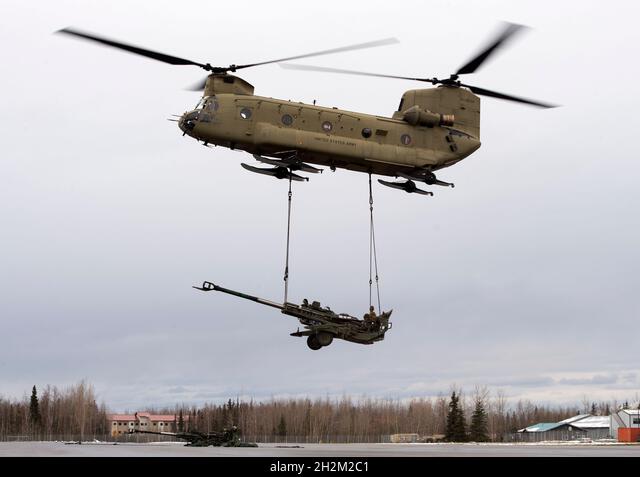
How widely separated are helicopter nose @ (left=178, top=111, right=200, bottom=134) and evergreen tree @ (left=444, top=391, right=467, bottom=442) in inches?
2149

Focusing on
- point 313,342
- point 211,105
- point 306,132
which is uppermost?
point 211,105

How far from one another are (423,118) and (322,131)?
4660 mm

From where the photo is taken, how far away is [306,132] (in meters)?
36.8

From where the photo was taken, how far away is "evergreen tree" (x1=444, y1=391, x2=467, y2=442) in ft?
276

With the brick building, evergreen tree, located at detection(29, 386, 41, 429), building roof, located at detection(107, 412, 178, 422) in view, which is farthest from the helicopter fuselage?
building roof, located at detection(107, 412, 178, 422)

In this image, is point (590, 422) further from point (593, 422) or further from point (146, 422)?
point (146, 422)

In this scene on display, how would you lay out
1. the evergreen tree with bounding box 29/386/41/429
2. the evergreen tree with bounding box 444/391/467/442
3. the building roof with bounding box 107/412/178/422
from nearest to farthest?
the evergreen tree with bounding box 444/391/467/442 → the evergreen tree with bounding box 29/386/41/429 → the building roof with bounding box 107/412/178/422

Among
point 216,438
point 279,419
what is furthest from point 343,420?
point 216,438

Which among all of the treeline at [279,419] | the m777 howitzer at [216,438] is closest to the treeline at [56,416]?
the treeline at [279,419]

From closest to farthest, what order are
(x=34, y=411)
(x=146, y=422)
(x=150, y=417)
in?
(x=34, y=411), (x=146, y=422), (x=150, y=417)

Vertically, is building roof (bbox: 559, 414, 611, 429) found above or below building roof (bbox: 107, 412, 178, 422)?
below

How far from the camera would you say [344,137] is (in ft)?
122

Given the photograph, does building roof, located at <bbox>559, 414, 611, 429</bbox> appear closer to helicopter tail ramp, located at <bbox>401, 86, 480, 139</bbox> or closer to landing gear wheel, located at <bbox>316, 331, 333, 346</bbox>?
helicopter tail ramp, located at <bbox>401, 86, 480, 139</bbox>
